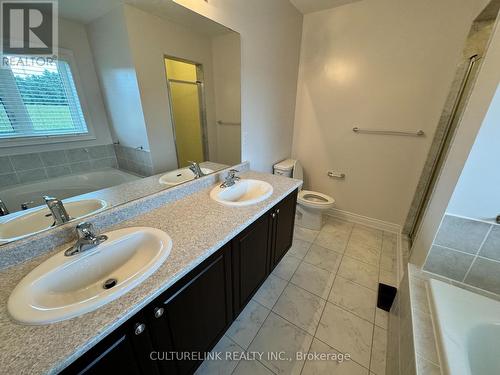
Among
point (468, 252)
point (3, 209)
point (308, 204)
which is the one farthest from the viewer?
point (308, 204)

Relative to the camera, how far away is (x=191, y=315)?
2.95 feet

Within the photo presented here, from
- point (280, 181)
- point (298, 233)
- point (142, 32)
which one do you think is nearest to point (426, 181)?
point (298, 233)

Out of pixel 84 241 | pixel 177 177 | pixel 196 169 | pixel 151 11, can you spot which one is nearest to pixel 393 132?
pixel 196 169

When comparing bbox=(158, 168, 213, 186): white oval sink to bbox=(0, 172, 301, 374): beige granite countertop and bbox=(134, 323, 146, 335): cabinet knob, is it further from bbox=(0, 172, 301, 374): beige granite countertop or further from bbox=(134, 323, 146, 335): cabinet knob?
bbox=(134, 323, 146, 335): cabinet knob

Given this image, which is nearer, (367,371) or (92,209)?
(92,209)

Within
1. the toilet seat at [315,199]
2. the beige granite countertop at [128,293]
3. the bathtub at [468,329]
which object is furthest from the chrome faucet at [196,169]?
the bathtub at [468,329]

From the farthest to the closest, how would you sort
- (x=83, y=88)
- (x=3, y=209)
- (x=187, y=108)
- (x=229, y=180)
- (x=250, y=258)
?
1. (x=229, y=180)
2. (x=187, y=108)
3. (x=250, y=258)
4. (x=83, y=88)
5. (x=3, y=209)

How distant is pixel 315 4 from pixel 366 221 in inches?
98.9

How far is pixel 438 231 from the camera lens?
1200 mm

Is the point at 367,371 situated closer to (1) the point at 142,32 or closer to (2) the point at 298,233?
(2) the point at 298,233

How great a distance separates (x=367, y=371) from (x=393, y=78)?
2.44 meters

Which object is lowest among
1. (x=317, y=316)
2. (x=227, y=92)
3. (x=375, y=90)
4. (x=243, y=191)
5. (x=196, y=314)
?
(x=317, y=316)

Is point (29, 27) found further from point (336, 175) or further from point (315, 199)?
point (336, 175)

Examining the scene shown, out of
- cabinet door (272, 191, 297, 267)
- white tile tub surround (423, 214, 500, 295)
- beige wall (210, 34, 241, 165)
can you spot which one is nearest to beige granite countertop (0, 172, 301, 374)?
cabinet door (272, 191, 297, 267)
